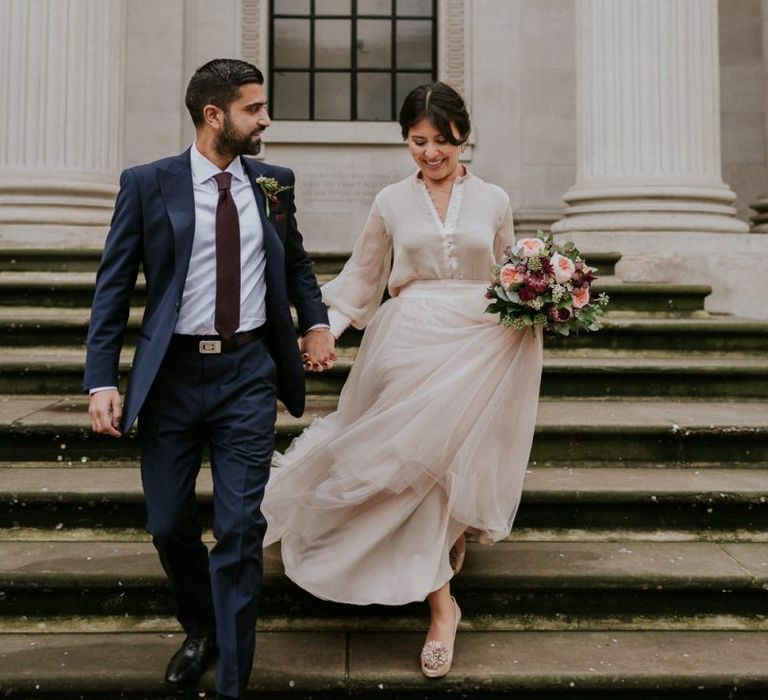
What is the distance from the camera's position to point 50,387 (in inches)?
197

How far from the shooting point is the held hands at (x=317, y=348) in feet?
9.86

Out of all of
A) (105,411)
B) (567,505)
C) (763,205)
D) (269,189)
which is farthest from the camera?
(763,205)

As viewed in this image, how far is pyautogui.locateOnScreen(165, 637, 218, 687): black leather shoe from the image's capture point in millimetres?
2766

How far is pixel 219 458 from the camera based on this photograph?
2.63 metres

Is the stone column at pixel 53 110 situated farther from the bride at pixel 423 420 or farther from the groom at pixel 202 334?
the groom at pixel 202 334

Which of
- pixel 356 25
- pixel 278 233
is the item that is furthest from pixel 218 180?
pixel 356 25

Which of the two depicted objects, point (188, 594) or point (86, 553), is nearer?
point (188, 594)

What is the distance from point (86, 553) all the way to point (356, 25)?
767 cm

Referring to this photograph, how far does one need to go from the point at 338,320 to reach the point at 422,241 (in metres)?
0.49

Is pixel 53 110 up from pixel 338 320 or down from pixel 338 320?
up

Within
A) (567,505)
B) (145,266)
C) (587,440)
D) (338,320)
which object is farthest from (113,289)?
(587,440)

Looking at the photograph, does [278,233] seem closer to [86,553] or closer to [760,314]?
[86,553]

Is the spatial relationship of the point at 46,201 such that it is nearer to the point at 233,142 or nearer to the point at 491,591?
the point at 233,142

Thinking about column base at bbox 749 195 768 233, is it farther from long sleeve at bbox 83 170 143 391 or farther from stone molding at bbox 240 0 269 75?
long sleeve at bbox 83 170 143 391
